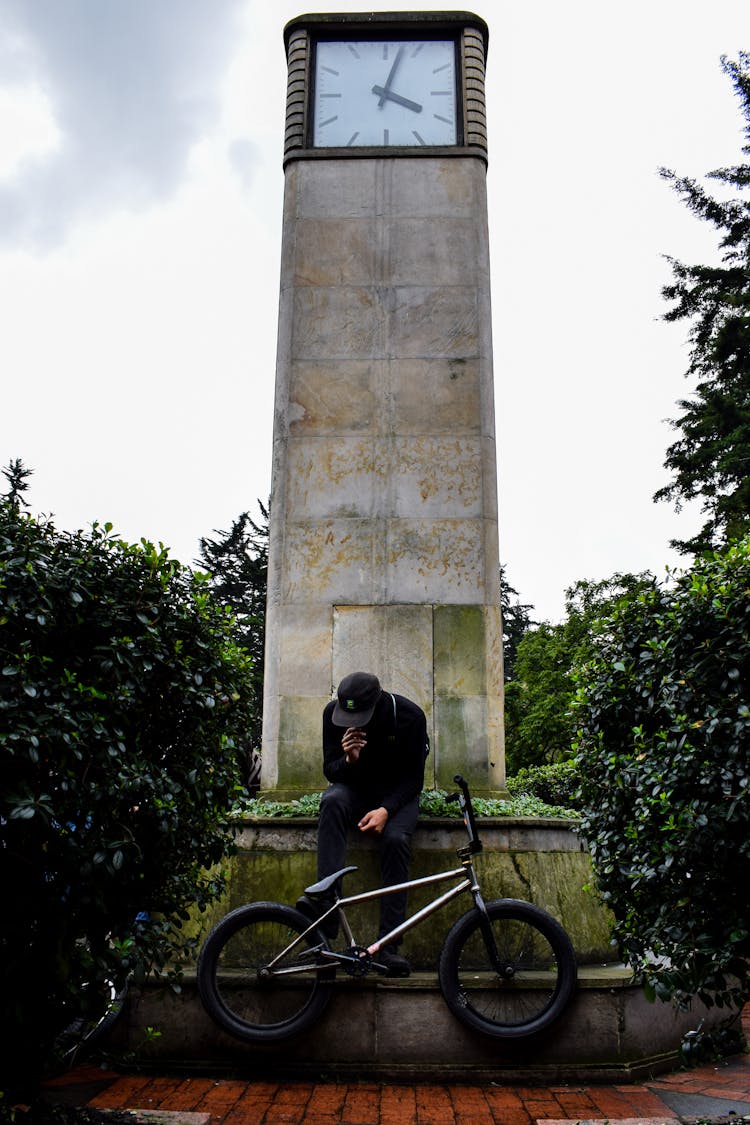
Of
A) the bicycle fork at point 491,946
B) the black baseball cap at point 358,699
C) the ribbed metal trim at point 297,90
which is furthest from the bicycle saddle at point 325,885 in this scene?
the ribbed metal trim at point 297,90

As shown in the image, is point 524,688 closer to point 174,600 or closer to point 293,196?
point 293,196

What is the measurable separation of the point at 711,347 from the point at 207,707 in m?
25.2

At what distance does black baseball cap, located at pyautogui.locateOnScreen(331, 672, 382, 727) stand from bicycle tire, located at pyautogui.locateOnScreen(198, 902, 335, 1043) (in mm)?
1141

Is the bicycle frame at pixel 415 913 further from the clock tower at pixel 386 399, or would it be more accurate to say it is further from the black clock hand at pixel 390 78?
A: the black clock hand at pixel 390 78

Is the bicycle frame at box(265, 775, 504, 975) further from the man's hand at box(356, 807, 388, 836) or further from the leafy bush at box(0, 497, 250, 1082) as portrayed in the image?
the leafy bush at box(0, 497, 250, 1082)

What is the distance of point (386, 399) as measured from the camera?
8367 millimetres

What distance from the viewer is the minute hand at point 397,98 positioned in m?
9.33

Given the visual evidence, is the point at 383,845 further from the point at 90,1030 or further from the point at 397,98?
the point at 397,98

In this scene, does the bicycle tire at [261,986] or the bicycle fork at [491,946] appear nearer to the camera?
the bicycle tire at [261,986]

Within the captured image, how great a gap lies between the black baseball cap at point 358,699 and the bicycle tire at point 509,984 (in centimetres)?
129

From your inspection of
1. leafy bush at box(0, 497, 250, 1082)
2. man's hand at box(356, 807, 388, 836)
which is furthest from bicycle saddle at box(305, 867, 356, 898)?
leafy bush at box(0, 497, 250, 1082)

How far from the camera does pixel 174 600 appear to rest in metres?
4.66

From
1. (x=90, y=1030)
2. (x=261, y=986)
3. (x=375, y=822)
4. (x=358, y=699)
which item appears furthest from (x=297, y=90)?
(x=90, y=1030)

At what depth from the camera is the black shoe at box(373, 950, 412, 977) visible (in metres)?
5.29
